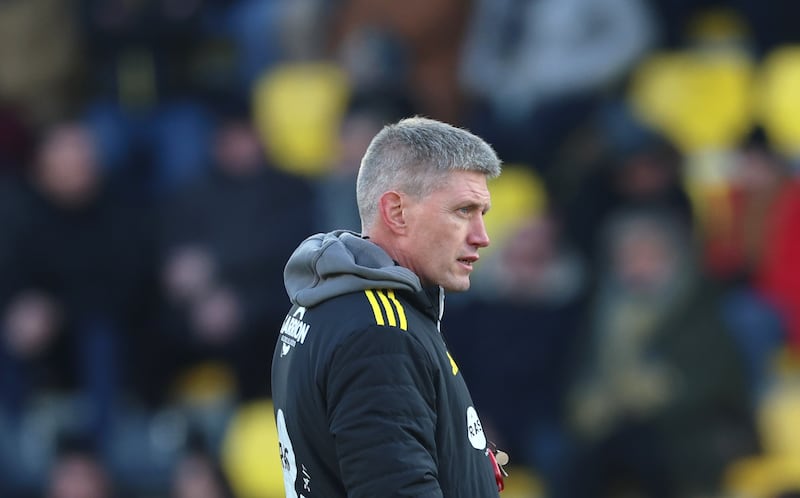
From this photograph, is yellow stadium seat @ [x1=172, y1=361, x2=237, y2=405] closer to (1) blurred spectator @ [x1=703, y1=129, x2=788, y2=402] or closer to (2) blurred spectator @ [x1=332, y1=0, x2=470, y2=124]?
(2) blurred spectator @ [x1=332, y1=0, x2=470, y2=124]

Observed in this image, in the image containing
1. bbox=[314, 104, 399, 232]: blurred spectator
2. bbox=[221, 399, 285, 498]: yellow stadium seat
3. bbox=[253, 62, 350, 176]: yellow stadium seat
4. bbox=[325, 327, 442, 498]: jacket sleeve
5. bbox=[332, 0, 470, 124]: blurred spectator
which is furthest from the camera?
bbox=[253, 62, 350, 176]: yellow stadium seat

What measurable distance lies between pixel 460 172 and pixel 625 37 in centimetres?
448

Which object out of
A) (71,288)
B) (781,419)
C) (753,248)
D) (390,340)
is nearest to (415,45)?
(71,288)

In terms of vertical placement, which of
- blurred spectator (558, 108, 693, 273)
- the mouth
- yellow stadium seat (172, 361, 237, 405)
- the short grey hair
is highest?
blurred spectator (558, 108, 693, 273)

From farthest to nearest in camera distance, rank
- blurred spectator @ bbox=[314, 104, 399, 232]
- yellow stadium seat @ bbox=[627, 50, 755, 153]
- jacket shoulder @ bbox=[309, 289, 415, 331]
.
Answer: blurred spectator @ bbox=[314, 104, 399, 232], yellow stadium seat @ bbox=[627, 50, 755, 153], jacket shoulder @ bbox=[309, 289, 415, 331]

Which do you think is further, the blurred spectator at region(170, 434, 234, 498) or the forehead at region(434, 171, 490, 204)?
the blurred spectator at region(170, 434, 234, 498)

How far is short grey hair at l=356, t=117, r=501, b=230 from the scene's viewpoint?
10.0ft

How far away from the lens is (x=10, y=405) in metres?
8.23

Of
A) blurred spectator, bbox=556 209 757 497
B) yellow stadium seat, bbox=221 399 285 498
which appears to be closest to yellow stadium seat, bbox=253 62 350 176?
yellow stadium seat, bbox=221 399 285 498

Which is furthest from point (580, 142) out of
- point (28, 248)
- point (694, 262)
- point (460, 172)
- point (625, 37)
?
point (460, 172)

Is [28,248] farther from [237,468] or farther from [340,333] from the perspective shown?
[340,333]

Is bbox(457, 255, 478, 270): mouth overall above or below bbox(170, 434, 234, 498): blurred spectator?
above

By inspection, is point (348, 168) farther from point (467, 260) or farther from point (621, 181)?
point (467, 260)

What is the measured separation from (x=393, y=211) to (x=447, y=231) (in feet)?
0.38
